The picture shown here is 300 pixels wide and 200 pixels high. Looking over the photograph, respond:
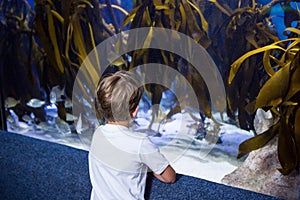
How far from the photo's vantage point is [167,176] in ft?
3.98

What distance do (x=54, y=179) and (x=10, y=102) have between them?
0.76 metres

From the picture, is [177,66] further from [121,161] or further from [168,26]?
[121,161]

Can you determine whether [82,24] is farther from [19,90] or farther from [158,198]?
[158,198]

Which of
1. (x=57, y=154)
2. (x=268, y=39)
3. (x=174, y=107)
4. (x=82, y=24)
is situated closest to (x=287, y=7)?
(x=268, y=39)

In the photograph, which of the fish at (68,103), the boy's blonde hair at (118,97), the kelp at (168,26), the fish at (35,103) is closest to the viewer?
the boy's blonde hair at (118,97)

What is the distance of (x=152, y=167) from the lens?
3.74 feet

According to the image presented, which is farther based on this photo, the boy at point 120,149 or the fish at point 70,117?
the fish at point 70,117

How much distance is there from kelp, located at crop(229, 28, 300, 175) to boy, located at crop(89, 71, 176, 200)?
1.34 ft

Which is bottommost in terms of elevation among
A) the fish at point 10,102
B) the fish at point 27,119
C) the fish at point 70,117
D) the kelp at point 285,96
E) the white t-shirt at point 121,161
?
the fish at point 27,119

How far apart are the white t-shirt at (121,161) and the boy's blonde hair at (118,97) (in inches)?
1.9

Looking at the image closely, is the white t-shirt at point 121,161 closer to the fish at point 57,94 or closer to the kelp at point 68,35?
the kelp at point 68,35

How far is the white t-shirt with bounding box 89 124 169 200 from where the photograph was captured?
112 centimetres

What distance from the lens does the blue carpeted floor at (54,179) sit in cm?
123

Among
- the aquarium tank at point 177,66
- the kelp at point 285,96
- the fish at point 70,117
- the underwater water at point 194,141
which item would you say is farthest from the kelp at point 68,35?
the kelp at point 285,96
